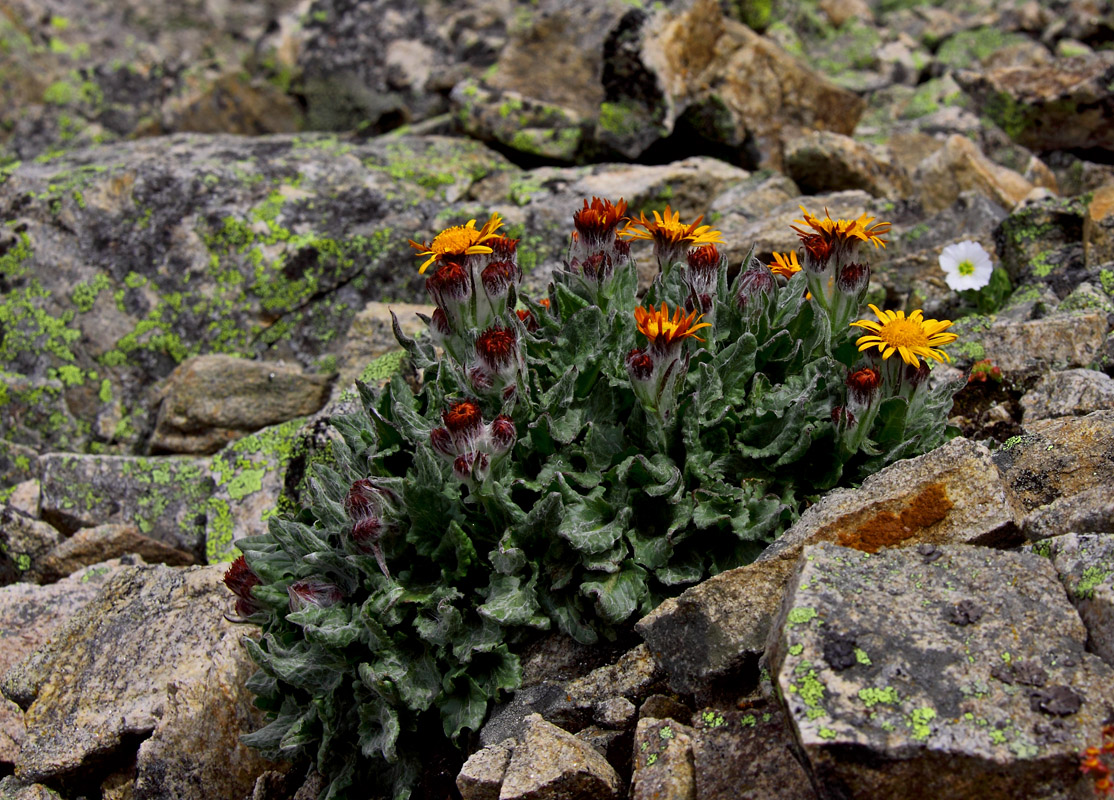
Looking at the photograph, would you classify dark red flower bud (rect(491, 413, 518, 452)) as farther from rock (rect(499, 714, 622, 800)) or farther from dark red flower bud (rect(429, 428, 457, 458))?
rock (rect(499, 714, 622, 800))

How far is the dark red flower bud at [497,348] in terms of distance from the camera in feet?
12.5

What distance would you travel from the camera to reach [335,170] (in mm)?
7297

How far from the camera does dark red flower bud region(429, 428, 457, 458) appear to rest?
3.62m

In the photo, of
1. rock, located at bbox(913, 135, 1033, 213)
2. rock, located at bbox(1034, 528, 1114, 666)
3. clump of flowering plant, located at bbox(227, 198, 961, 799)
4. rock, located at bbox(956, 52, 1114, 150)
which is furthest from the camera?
rock, located at bbox(956, 52, 1114, 150)

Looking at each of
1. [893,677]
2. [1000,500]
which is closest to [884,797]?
[893,677]

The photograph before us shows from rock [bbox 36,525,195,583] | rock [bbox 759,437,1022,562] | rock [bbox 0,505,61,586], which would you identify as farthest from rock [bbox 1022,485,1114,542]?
rock [bbox 0,505,61,586]

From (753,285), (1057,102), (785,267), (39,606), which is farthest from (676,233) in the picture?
(1057,102)

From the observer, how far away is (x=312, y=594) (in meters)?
3.76

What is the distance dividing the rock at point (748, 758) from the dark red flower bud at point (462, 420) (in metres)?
1.41

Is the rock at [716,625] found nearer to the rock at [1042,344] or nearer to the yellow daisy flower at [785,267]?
the yellow daisy flower at [785,267]

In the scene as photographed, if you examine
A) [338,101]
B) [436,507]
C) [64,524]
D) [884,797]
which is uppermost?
[884,797]

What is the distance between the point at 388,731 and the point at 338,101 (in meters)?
7.82

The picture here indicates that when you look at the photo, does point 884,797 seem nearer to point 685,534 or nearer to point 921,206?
point 685,534

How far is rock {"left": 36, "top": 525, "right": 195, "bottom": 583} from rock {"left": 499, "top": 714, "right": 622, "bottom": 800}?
3258mm
